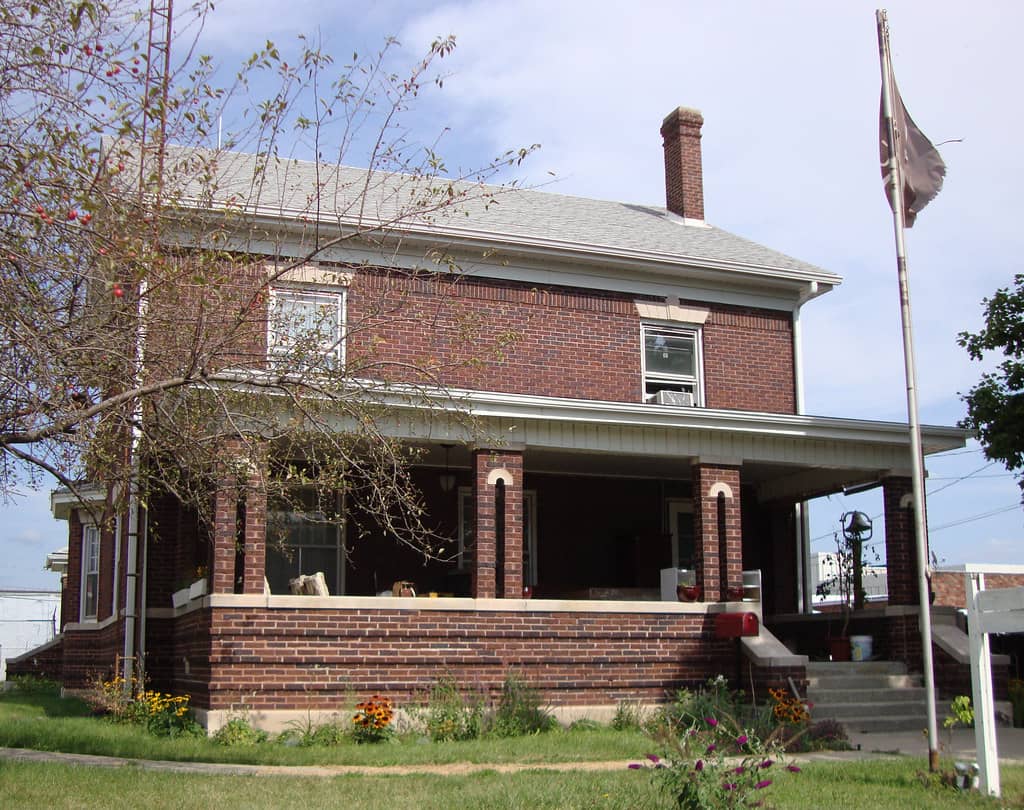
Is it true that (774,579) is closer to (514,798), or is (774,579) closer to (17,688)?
(514,798)

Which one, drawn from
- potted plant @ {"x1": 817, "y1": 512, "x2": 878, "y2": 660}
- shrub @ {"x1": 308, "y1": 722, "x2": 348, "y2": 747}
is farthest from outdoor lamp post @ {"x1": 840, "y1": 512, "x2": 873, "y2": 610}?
shrub @ {"x1": 308, "y1": 722, "x2": 348, "y2": 747}

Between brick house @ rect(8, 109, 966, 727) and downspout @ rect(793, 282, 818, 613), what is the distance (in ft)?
0.16

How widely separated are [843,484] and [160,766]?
10.8m

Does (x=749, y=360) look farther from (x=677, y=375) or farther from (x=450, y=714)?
(x=450, y=714)

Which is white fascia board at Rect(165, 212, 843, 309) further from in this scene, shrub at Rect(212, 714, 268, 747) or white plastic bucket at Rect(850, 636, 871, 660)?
shrub at Rect(212, 714, 268, 747)

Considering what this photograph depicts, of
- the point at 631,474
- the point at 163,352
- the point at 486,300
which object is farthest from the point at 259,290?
the point at 631,474

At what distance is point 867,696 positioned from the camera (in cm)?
1473

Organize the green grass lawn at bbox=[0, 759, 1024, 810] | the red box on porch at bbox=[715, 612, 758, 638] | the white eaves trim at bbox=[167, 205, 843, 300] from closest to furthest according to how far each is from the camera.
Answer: the green grass lawn at bbox=[0, 759, 1024, 810], the red box on porch at bbox=[715, 612, 758, 638], the white eaves trim at bbox=[167, 205, 843, 300]

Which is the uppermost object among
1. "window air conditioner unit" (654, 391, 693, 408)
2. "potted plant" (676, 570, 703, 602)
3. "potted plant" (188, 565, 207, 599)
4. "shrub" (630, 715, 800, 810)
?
"window air conditioner unit" (654, 391, 693, 408)

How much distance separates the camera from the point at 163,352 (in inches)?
374

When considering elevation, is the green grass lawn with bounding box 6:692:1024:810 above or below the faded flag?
below

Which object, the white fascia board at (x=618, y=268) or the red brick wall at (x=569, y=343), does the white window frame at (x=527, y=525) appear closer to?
the red brick wall at (x=569, y=343)

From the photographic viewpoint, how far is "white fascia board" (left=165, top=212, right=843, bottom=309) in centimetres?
1662

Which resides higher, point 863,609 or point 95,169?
point 95,169
